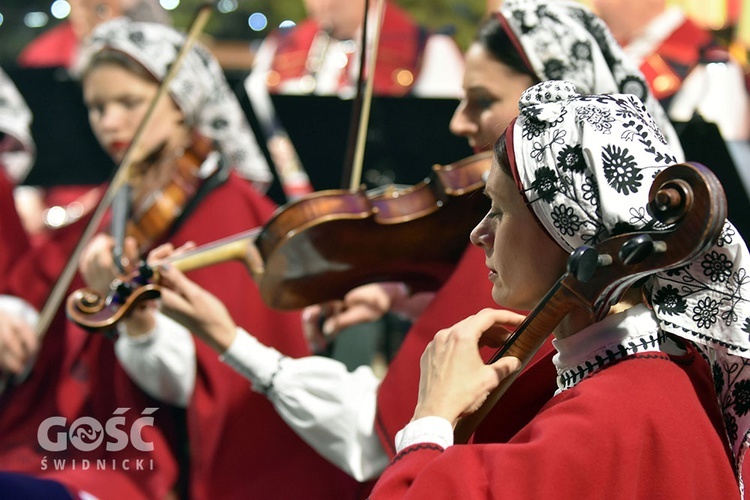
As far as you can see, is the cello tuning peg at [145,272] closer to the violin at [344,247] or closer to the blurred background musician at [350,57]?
the violin at [344,247]

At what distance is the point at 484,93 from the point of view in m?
1.83

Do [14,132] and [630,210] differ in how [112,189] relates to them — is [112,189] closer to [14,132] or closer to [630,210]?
[14,132]

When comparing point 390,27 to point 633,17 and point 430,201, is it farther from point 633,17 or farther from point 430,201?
point 430,201

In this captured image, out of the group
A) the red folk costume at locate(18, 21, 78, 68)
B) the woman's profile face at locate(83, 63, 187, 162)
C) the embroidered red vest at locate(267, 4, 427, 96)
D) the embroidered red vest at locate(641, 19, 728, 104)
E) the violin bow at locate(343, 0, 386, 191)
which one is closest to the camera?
the violin bow at locate(343, 0, 386, 191)

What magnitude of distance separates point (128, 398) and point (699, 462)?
56.5 inches

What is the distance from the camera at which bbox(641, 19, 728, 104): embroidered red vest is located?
2256mm

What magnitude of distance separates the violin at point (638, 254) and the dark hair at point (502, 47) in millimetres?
688

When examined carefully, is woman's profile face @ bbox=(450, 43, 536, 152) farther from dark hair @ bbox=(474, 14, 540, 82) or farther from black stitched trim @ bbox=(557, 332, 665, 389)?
black stitched trim @ bbox=(557, 332, 665, 389)

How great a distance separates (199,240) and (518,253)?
4.44ft

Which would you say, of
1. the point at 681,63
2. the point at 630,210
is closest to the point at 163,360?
the point at 630,210

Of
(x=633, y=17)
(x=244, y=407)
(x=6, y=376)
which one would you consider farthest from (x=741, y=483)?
(x=633, y=17)

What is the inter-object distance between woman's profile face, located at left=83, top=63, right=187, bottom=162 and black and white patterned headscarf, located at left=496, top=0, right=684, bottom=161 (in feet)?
3.38

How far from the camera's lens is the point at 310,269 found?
1.87 meters

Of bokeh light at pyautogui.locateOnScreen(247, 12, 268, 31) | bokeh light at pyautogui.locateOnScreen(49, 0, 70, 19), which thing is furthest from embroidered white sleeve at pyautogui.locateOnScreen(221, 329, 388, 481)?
bokeh light at pyautogui.locateOnScreen(49, 0, 70, 19)
